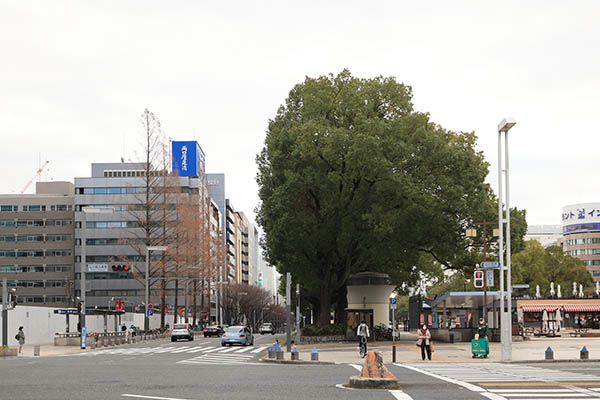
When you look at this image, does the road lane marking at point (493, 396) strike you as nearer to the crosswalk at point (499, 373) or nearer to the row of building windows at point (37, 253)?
the crosswalk at point (499, 373)

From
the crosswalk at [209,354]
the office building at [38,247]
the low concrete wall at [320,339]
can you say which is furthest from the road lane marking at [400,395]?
the office building at [38,247]

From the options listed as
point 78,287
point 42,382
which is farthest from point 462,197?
point 78,287

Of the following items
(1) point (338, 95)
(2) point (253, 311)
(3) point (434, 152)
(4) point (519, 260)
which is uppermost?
(1) point (338, 95)

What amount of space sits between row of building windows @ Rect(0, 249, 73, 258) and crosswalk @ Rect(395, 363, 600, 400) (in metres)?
106

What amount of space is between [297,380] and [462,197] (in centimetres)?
2992

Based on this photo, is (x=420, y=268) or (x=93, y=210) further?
(x=420, y=268)

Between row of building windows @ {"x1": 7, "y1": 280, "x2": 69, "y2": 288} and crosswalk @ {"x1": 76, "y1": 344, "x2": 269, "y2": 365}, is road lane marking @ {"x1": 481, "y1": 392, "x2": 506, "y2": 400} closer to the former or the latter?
crosswalk @ {"x1": 76, "y1": 344, "x2": 269, "y2": 365}

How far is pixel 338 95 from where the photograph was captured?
175 feet

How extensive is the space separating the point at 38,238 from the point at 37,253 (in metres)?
2.52

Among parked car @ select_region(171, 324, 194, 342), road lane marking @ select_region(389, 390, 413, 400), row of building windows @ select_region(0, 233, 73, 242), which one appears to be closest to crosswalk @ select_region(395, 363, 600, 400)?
road lane marking @ select_region(389, 390, 413, 400)

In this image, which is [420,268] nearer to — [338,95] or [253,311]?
[338,95]

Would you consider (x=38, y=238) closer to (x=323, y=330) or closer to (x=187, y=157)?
(x=187, y=157)

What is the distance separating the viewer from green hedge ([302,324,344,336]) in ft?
172

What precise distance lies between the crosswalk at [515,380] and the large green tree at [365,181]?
19587 millimetres
